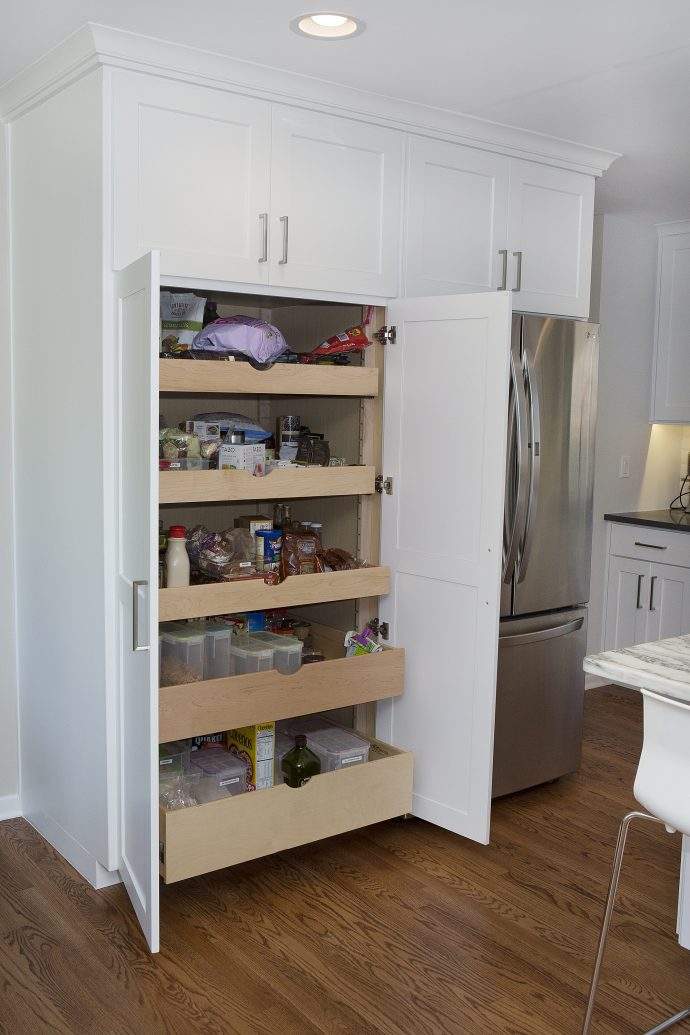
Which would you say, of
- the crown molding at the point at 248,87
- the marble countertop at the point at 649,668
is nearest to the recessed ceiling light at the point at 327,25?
the crown molding at the point at 248,87

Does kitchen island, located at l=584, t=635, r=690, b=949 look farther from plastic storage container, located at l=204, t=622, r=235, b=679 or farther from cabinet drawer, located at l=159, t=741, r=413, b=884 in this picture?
plastic storage container, located at l=204, t=622, r=235, b=679

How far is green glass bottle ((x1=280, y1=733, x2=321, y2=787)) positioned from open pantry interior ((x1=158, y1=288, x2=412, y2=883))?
0.05m

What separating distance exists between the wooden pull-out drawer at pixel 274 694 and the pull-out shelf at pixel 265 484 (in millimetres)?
513

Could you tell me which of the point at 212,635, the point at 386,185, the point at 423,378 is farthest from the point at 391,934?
the point at 386,185

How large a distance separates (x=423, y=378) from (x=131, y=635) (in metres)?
1.21

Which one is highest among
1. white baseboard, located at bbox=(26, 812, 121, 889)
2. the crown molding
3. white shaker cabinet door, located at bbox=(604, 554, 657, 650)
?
the crown molding

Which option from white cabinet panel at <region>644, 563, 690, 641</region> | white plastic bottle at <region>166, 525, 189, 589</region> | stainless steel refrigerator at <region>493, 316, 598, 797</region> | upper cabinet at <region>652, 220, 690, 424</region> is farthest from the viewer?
upper cabinet at <region>652, 220, 690, 424</region>

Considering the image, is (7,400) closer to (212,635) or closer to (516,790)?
(212,635)

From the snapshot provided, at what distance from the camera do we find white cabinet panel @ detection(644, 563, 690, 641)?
14.5ft

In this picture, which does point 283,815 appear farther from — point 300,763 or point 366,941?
point 366,941

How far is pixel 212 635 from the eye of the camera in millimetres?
2941

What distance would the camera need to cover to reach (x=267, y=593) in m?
2.87

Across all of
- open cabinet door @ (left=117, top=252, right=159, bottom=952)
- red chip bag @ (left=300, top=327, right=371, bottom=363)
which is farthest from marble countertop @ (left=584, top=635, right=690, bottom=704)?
red chip bag @ (left=300, top=327, right=371, bottom=363)

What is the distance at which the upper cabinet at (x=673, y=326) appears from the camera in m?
4.58
